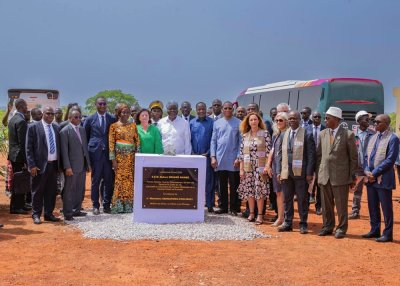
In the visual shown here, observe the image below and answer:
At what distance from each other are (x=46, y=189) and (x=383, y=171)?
17.9 ft

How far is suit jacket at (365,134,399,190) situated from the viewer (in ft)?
25.4

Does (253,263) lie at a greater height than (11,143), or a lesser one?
lesser

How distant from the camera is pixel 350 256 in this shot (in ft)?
22.7

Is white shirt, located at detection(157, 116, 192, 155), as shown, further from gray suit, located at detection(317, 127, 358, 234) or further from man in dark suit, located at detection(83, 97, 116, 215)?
gray suit, located at detection(317, 127, 358, 234)

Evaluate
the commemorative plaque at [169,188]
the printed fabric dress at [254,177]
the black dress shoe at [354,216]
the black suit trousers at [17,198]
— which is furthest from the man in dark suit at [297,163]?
the black suit trousers at [17,198]

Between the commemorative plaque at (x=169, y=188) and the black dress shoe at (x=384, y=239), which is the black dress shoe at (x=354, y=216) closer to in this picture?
the black dress shoe at (x=384, y=239)

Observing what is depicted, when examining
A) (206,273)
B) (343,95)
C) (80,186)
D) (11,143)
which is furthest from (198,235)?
(343,95)

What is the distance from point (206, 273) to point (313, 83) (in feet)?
52.6

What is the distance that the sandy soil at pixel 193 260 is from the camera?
19.0ft

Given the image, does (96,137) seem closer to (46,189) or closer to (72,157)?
(72,157)

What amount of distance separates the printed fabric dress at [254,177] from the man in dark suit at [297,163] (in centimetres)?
52

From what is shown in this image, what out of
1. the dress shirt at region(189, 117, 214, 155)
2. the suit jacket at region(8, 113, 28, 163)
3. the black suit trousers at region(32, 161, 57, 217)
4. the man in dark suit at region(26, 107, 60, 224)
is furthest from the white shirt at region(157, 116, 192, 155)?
the suit jacket at region(8, 113, 28, 163)

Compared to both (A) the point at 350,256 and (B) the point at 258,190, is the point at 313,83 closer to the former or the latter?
(B) the point at 258,190

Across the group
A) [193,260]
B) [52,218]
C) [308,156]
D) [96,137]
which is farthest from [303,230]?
[52,218]
